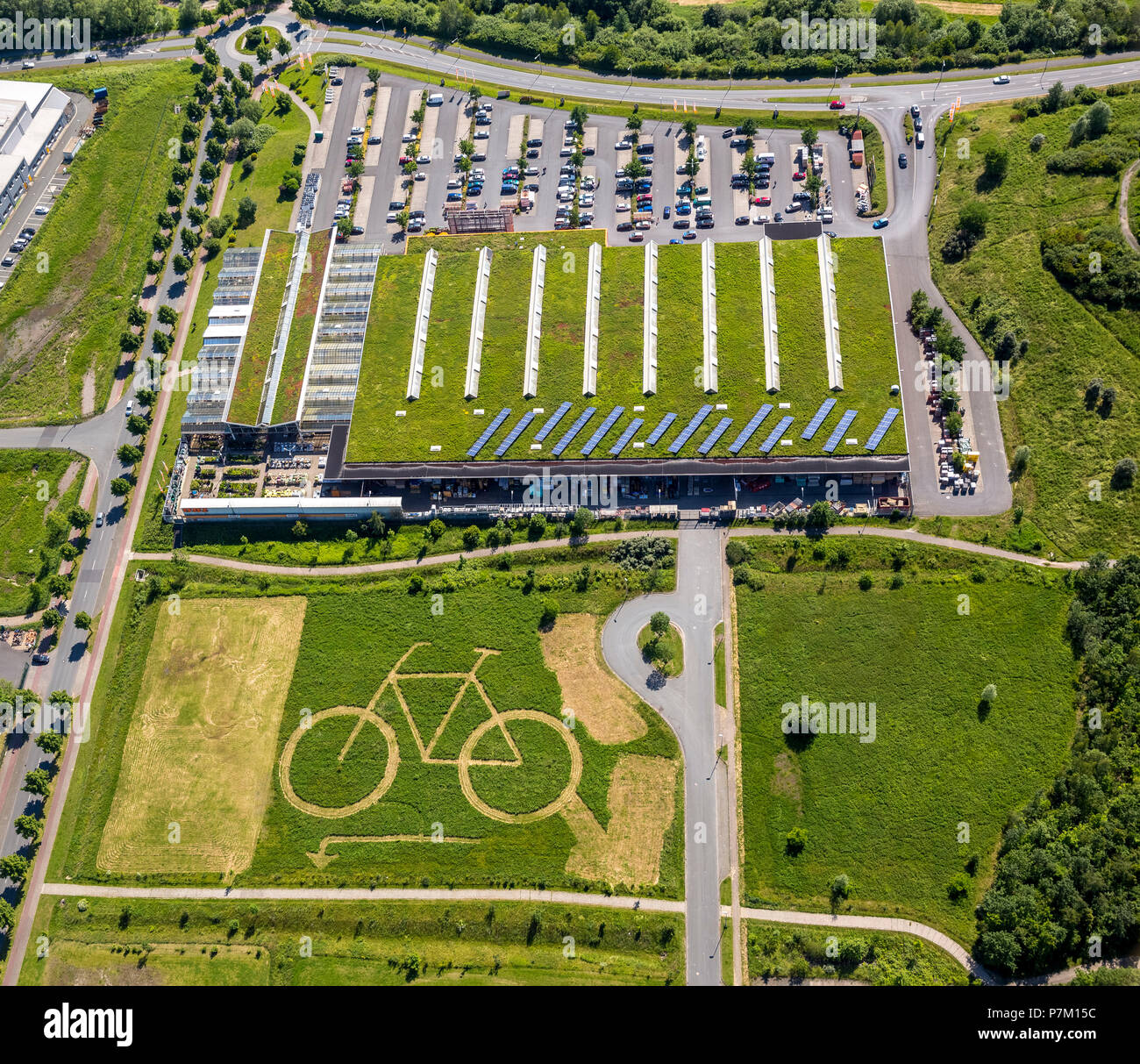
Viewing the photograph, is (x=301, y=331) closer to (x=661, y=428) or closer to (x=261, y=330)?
(x=261, y=330)

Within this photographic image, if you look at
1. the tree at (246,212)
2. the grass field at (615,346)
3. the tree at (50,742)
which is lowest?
the tree at (50,742)

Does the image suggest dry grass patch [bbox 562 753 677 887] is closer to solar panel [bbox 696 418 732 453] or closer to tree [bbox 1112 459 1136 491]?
solar panel [bbox 696 418 732 453]

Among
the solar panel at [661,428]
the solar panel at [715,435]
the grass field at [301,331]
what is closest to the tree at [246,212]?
the grass field at [301,331]

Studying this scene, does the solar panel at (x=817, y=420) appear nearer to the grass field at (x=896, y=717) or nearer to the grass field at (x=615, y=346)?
the grass field at (x=615, y=346)

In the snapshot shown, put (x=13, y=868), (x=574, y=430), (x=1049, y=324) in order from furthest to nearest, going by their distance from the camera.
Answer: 1. (x=1049, y=324)
2. (x=574, y=430)
3. (x=13, y=868)

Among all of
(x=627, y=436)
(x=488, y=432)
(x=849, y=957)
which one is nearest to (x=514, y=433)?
(x=488, y=432)
